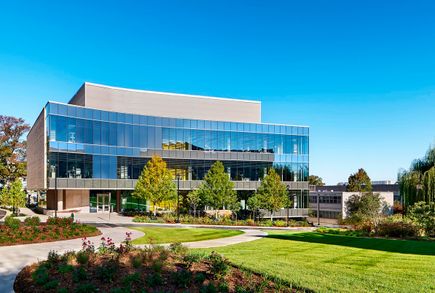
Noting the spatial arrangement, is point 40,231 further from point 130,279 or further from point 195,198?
point 195,198

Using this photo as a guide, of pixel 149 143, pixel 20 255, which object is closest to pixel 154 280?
pixel 20 255

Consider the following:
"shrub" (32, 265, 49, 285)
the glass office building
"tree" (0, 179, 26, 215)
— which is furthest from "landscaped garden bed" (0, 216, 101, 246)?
"tree" (0, 179, 26, 215)

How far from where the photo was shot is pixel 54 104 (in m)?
44.8

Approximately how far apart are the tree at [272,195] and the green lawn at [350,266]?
30.1m

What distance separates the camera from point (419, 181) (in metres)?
37.8

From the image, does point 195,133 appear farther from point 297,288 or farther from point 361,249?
point 297,288

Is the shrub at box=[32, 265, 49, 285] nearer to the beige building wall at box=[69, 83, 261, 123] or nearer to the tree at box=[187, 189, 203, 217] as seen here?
the tree at box=[187, 189, 203, 217]

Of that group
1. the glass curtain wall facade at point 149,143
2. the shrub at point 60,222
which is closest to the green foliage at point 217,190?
the glass curtain wall facade at point 149,143

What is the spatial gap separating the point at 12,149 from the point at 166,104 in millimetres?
36007

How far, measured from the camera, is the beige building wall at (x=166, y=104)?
51.8m

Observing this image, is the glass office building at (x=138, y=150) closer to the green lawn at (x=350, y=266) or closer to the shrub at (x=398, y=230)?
the shrub at (x=398, y=230)

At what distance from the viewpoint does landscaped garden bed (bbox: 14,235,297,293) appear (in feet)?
29.9

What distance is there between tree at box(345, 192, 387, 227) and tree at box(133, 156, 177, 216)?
23.0m

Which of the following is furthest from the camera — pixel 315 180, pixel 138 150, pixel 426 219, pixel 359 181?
pixel 315 180
